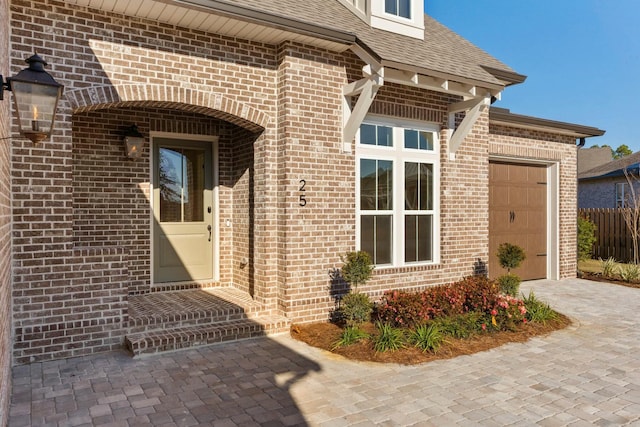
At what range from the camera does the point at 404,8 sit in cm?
754

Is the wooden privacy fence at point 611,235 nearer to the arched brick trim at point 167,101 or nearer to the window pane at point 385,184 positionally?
the window pane at point 385,184

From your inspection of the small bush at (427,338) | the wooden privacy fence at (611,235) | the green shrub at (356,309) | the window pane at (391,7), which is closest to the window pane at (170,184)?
the green shrub at (356,309)

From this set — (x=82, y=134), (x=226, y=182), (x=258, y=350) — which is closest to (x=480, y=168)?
(x=226, y=182)

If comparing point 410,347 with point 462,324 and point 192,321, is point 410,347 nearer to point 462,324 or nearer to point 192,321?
point 462,324

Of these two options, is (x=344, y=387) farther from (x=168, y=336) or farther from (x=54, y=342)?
(x=54, y=342)

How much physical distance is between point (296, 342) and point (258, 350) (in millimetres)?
Result: 534

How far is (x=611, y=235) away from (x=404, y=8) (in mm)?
10472

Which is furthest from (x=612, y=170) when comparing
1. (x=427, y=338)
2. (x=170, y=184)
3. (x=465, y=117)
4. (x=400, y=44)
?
(x=170, y=184)

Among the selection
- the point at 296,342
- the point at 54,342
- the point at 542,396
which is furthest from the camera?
the point at 296,342

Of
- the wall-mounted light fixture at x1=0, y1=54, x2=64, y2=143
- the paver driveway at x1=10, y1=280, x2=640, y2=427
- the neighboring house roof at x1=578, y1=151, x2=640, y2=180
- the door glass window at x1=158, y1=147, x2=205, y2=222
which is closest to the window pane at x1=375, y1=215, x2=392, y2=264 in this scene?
the paver driveway at x1=10, y1=280, x2=640, y2=427

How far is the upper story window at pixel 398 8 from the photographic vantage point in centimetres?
738

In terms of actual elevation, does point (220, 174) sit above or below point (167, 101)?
below

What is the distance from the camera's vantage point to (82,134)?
606 cm

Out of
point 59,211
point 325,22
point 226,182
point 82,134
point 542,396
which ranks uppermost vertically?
point 325,22
